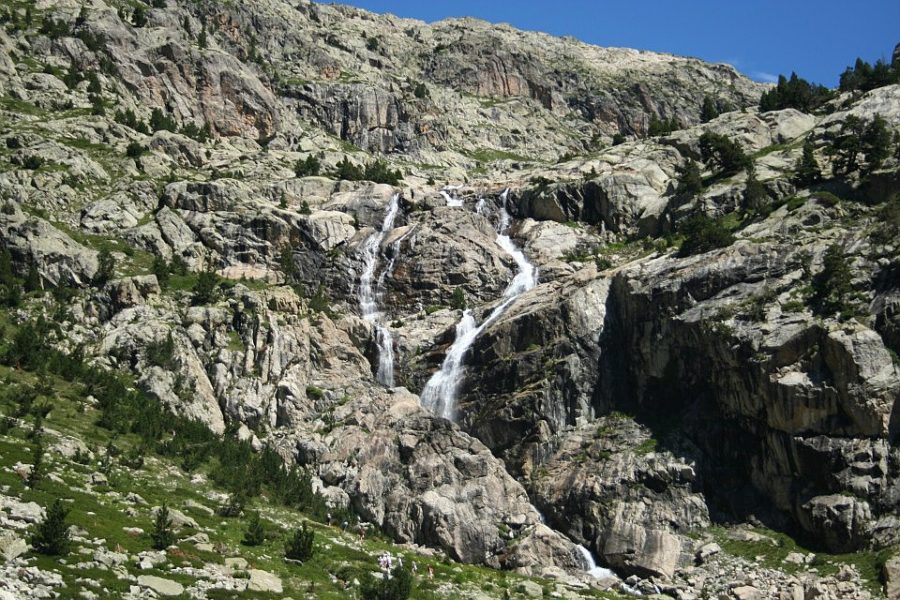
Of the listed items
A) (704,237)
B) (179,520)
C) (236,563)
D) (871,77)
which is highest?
(871,77)

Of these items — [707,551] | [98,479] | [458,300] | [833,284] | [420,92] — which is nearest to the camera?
[98,479]

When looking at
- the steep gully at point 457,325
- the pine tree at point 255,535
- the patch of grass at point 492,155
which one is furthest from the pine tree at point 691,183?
the patch of grass at point 492,155

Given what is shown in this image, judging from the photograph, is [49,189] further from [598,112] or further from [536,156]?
[598,112]

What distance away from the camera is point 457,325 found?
272ft

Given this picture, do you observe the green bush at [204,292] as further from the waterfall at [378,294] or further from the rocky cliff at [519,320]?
the waterfall at [378,294]

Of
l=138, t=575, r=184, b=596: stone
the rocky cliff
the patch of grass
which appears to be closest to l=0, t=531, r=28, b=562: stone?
l=138, t=575, r=184, b=596: stone

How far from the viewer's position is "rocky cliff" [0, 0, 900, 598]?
190ft

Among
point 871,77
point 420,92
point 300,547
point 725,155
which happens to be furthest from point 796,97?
point 300,547

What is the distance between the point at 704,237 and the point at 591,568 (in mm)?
32295

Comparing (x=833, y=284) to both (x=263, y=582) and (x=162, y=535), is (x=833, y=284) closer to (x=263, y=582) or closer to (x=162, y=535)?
(x=263, y=582)

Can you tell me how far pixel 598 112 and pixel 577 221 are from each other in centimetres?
9619

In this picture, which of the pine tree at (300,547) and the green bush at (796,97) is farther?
the green bush at (796,97)

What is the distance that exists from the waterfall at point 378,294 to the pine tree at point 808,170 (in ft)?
146

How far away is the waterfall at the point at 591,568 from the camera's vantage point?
57.5 m
